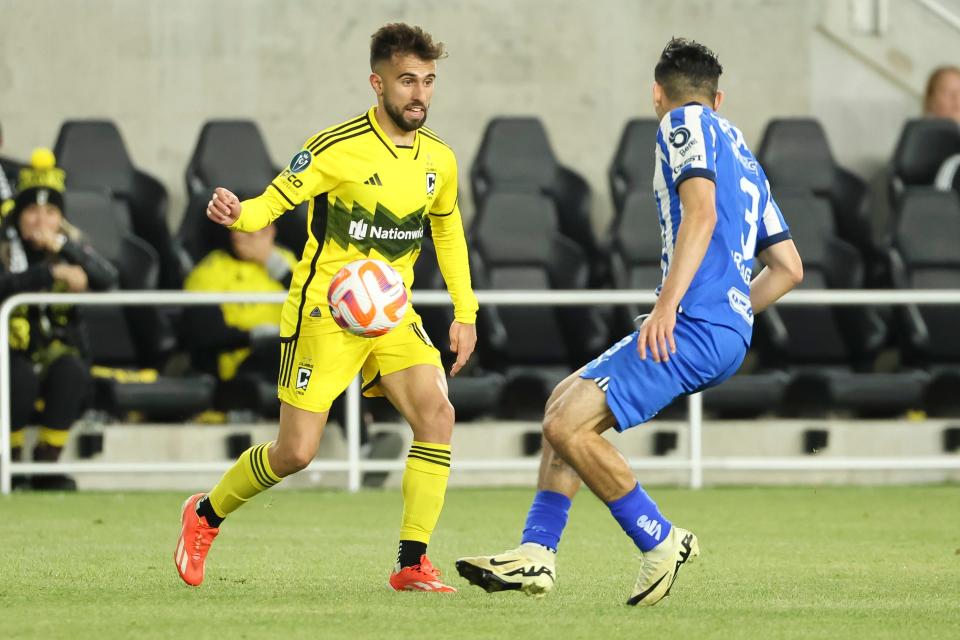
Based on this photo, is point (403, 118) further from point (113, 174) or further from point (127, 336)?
point (113, 174)

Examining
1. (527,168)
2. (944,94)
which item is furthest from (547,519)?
(944,94)

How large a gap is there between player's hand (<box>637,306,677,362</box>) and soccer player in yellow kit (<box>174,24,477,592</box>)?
1.12 meters

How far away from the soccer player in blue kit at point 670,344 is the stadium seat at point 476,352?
16.9 ft

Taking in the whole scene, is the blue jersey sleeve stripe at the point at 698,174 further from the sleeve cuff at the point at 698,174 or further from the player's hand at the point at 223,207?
the player's hand at the point at 223,207

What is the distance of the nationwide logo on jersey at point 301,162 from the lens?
625 centimetres

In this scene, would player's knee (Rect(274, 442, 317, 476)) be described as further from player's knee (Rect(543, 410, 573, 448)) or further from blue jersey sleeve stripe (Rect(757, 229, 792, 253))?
blue jersey sleeve stripe (Rect(757, 229, 792, 253))

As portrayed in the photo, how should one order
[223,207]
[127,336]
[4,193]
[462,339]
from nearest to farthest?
[223,207] < [462,339] < [4,193] < [127,336]

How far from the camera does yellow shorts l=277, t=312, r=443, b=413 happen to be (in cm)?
635

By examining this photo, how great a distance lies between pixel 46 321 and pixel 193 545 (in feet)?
14.6

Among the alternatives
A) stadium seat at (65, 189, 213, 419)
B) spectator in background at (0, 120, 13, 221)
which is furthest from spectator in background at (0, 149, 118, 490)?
stadium seat at (65, 189, 213, 419)

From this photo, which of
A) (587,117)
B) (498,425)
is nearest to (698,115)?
(498,425)

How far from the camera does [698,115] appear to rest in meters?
5.62

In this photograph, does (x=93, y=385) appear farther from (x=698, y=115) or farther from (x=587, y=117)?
(x=698, y=115)

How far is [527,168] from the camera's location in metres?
12.8
